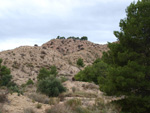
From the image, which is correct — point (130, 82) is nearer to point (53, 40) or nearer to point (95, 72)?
point (95, 72)

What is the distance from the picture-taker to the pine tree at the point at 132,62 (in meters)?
11.3

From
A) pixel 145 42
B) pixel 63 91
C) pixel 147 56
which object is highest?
pixel 145 42

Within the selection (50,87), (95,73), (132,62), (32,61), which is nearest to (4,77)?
(95,73)

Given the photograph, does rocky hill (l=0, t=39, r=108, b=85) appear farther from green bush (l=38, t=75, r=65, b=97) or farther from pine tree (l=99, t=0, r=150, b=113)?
pine tree (l=99, t=0, r=150, b=113)

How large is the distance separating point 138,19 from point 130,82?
4177 millimetres

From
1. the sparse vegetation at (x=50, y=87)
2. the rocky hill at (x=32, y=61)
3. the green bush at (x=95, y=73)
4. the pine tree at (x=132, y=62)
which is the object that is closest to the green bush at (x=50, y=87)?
the sparse vegetation at (x=50, y=87)

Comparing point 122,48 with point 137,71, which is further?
point 122,48

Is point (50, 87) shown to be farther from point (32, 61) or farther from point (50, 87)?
point (32, 61)

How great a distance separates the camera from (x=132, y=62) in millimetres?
11250

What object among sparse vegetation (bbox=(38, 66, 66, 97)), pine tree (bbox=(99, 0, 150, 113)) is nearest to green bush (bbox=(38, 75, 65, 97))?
sparse vegetation (bbox=(38, 66, 66, 97))

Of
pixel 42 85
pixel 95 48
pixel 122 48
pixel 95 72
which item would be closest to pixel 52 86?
pixel 42 85

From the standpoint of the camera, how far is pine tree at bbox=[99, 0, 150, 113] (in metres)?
11.3

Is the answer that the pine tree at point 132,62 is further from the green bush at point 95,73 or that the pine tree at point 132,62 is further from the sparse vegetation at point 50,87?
the green bush at point 95,73

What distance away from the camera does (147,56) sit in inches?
493
